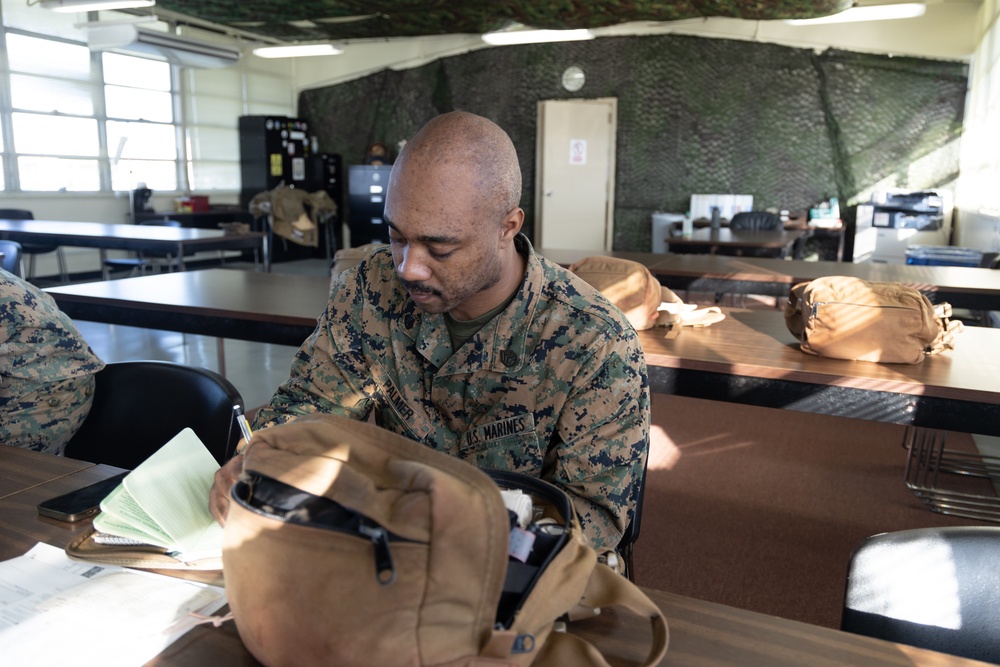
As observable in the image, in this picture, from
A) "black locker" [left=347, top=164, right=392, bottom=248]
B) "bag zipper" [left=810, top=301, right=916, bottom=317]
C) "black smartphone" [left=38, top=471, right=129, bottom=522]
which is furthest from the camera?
"black locker" [left=347, top=164, right=392, bottom=248]

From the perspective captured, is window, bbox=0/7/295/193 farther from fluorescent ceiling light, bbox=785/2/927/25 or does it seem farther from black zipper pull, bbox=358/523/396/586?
black zipper pull, bbox=358/523/396/586

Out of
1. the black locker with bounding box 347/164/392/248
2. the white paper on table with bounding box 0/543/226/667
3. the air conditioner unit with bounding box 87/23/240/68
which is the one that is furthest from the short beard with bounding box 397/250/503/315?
the black locker with bounding box 347/164/392/248

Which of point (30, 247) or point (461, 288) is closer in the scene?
point (461, 288)

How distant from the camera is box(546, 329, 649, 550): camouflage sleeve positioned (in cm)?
122

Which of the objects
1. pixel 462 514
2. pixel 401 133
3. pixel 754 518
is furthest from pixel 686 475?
pixel 401 133

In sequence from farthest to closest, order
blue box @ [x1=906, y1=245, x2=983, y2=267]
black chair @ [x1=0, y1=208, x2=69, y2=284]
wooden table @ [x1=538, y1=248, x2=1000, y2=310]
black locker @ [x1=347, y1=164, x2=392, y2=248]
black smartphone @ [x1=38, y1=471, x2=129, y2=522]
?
1. black locker @ [x1=347, y1=164, x2=392, y2=248]
2. black chair @ [x1=0, y1=208, x2=69, y2=284]
3. blue box @ [x1=906, y1=245, x2=983, y2=267]
4. wooden table @ [x1=538, y1=248, x2=1000, y2=310]
5. black smartphone @ [x1=38, y1=471, x2=129, y2=522]

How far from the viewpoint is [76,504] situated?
3.90 ft

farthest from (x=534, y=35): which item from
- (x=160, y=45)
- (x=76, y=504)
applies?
(x=76, y=504)

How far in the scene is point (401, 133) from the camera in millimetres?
11781

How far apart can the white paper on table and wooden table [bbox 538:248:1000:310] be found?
335 cm

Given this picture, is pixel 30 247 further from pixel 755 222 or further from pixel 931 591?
pixel 931 591

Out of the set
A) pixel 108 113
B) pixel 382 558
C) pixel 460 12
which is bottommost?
pixel 382 558

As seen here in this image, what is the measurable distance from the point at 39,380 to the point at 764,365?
190 cm

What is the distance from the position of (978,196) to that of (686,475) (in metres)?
5.40
